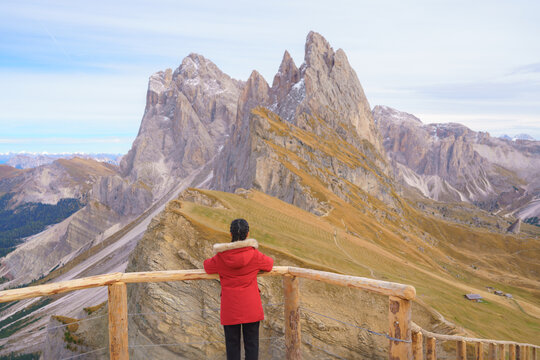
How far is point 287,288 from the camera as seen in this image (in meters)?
9.69

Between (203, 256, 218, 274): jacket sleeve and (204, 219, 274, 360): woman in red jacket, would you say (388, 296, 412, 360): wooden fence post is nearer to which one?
(204, 219, 274, 360): woman in red jacket

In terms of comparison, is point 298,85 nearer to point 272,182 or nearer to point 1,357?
point 272,182

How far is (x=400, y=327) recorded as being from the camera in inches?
289

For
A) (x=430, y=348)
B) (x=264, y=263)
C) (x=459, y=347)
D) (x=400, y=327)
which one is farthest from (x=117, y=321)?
(x=459, y=347)

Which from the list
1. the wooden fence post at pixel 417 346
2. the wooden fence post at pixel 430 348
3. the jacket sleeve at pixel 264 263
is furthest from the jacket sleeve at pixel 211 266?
the wooden fence post at pixel 430 348

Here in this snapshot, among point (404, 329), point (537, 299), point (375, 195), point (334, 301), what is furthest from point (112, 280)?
point (375, 195)

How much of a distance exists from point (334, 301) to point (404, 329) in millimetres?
22156

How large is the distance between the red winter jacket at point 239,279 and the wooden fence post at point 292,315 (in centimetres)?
128

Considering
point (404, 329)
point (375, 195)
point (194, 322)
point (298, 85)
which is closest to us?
point (404, 329)

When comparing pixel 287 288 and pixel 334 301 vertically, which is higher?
pixel 287 288

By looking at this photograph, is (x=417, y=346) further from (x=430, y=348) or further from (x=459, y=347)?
(x=459, y=347)

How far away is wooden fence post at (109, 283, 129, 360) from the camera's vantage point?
852 centimetres

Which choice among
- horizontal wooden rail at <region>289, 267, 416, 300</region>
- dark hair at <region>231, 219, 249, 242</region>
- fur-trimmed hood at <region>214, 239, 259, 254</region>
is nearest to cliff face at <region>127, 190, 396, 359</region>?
horizontal wooden rail at <region>289, 267, 416, 300</region>

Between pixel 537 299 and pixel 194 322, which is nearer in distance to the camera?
pixel 194 322
